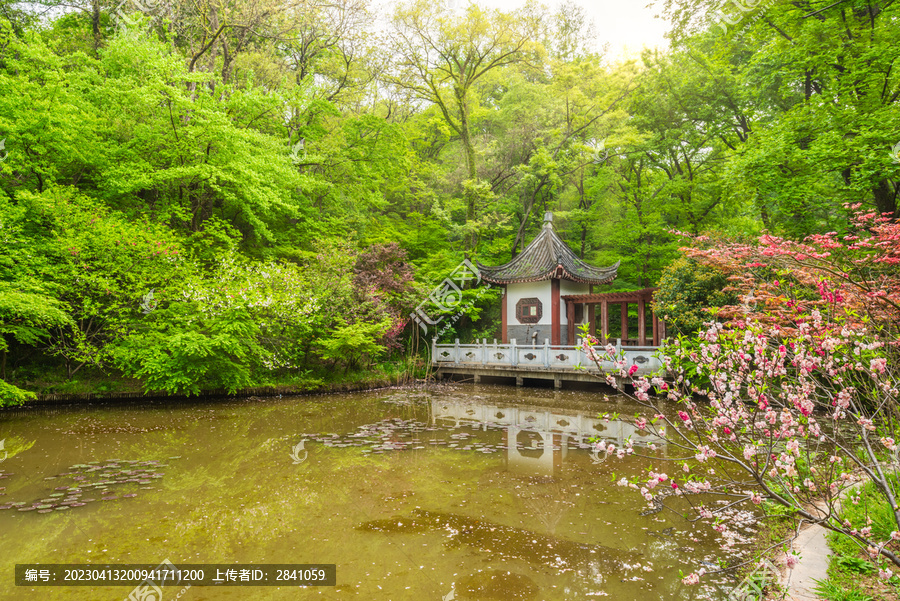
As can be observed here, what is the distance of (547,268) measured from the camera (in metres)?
15.6

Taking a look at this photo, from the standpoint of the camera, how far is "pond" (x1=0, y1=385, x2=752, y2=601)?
3.35m

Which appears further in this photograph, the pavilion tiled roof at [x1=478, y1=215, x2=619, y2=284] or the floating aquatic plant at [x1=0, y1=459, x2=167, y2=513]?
the pavilion tiled roof at [x1=478, y1=215, x2=619, y2=284]

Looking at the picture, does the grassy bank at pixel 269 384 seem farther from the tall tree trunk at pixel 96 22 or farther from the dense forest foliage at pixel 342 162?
the tall tree trunk at pixel 96 22

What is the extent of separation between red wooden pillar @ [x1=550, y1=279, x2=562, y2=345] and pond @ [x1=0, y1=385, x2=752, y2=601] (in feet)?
23.4

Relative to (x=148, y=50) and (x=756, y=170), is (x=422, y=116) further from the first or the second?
(x=756, y=170)

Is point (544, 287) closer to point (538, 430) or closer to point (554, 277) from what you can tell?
point (554, 277)

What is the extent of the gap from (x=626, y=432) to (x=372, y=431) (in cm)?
436

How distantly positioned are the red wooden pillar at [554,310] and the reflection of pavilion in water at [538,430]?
5109 millimetres

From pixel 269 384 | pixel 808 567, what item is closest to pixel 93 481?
pixel 808 567

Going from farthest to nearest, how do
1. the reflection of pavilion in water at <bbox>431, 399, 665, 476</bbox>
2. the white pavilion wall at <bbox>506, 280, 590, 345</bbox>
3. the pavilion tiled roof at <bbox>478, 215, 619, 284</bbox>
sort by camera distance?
the white pavilion wall at <bbox>506, 280, 590, 345</bbox> < the pavilion tiled roof at <bbox>478, 215, 619, 284</bbox> < the reflection of pavilion in water at <bbox>431, 399, 665, 476</bbox>

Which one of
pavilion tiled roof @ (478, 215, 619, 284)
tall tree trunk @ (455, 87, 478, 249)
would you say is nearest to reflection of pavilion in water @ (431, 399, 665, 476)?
pavilion tiled roof @ (478, 215, 619, 284)

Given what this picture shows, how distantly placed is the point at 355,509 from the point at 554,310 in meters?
12.0

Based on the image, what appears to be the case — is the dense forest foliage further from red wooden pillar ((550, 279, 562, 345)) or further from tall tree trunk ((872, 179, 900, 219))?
red wooden pillar ((550, 279, 562, 345))

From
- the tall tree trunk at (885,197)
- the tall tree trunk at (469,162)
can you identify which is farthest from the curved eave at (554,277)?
the tall tree trunk at (885,197)
